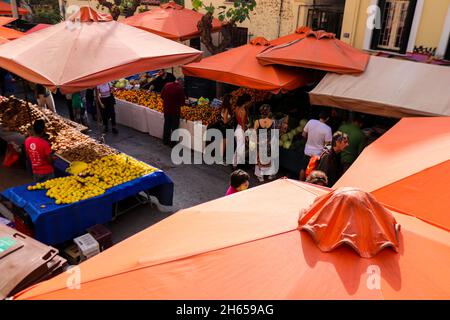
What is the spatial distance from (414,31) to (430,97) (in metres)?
3.48

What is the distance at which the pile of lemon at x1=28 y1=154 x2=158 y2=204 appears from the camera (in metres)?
5.61

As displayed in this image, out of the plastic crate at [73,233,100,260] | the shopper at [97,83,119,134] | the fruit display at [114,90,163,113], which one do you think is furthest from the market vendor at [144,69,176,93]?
the plastic crate at [73,233,100,260]

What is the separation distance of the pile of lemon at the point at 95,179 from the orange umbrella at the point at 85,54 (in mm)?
1537

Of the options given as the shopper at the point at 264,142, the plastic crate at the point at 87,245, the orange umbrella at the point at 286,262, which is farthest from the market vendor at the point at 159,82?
the orange umbrella at the point at 286,262

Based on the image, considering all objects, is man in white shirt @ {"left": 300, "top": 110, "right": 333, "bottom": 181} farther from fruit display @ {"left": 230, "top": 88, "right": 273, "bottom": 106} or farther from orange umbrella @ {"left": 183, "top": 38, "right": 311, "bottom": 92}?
fruit display @ {"left": 230, "top": 88, "right": 273, "bottom": 106}

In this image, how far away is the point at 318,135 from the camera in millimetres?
6945

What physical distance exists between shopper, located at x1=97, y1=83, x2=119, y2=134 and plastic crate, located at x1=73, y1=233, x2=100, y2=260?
5011 millimetres

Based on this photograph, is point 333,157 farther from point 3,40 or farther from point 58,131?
point 3,40

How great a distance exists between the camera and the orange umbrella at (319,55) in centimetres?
734

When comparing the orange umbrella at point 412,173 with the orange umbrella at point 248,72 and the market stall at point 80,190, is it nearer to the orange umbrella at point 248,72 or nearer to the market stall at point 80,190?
the orange umbrella at point 248,72

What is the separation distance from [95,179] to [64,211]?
0.87m

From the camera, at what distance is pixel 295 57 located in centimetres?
763

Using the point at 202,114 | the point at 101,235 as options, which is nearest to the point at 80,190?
the point at 101,235
